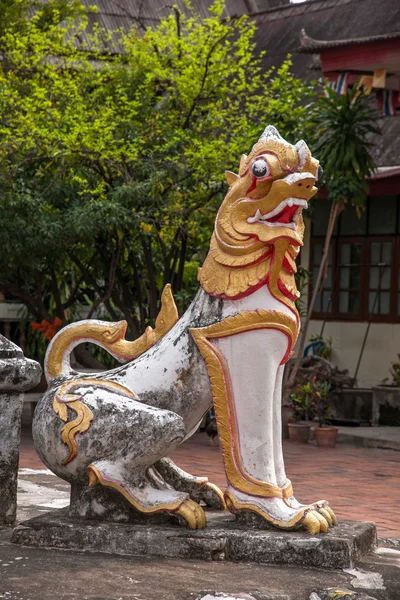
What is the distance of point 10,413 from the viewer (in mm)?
5195

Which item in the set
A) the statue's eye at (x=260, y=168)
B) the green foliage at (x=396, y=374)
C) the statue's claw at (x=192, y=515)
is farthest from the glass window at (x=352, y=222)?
the statue's claw at (x=192, y=515)

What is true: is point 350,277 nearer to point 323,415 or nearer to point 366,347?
point 366,347

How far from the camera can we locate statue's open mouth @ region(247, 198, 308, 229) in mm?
4730

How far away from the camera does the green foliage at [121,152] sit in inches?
462

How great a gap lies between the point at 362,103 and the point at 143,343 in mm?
8797

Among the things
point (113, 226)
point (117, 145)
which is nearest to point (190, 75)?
point (117, 145)

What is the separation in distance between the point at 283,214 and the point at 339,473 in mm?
5933

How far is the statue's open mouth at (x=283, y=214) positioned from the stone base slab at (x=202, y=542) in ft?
4.24

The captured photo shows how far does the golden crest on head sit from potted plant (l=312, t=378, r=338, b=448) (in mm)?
7701

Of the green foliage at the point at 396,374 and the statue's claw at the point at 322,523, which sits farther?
the green foliage at the point at 396,374

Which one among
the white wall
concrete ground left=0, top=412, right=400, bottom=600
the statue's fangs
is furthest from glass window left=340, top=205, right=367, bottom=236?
the statue's fangs

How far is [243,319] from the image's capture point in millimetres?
4730

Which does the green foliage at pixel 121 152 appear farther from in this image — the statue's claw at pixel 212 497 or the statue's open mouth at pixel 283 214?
the statue's open mouth at pixel 283 214

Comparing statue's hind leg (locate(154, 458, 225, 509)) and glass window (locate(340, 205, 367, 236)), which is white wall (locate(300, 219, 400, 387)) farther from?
statue's hind leg (locate(154, 458, 225, 509))
